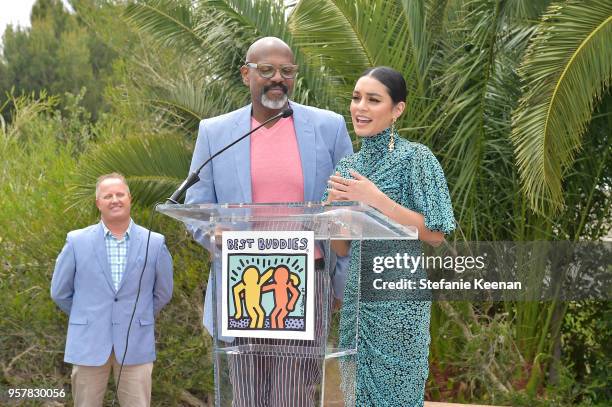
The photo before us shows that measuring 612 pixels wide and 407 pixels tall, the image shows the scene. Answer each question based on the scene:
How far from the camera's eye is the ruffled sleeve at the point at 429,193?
139 inches

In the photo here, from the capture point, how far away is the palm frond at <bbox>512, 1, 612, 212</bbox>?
6.70 metres

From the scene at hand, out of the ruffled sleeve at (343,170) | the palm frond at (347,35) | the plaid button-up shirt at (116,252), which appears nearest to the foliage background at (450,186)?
the palm frond at (347,35)

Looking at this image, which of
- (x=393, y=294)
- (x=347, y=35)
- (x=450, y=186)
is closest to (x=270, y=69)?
(x=393, y=294)

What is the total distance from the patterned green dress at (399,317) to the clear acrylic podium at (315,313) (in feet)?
0.73

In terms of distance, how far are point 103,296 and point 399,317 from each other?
9.59ft

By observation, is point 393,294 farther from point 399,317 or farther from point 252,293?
point 252,293

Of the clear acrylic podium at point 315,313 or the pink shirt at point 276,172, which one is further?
the pink shirt at point 276,172

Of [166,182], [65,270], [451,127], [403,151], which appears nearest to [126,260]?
[65,270]

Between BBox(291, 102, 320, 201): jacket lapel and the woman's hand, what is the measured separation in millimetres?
582

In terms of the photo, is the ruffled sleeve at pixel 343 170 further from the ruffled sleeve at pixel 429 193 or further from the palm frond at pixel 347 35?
the palm frond at pixel 347 35

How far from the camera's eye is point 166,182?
8.33 m

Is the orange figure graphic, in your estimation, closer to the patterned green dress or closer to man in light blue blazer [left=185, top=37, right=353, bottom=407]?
the patterned green dress

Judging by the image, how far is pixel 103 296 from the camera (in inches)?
236

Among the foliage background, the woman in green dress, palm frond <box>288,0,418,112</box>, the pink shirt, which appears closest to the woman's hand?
the woman in green dress
